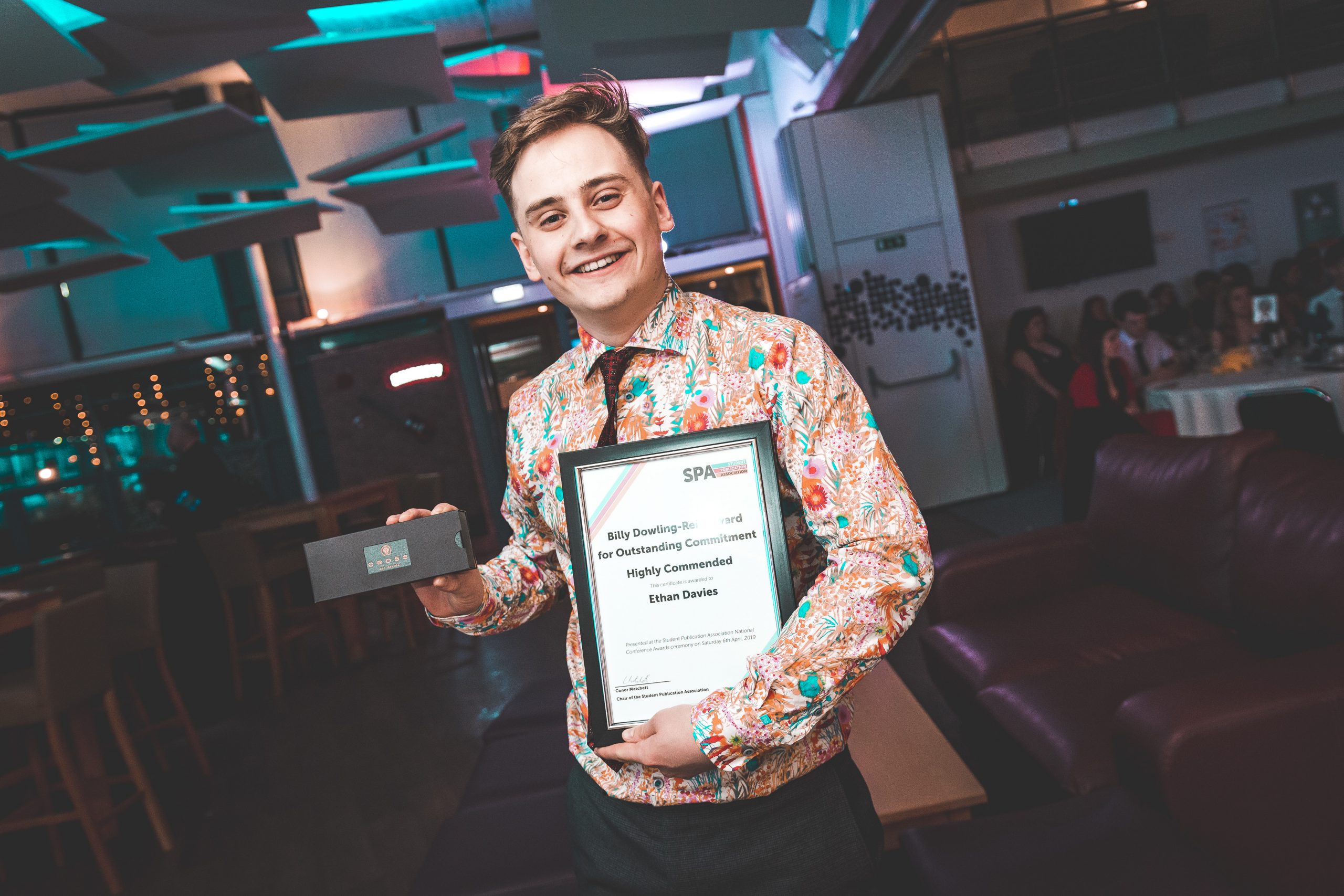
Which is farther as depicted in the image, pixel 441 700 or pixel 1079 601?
pixel 441 700

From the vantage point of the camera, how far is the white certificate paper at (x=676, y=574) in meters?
0.90

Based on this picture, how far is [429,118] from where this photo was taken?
873 cm

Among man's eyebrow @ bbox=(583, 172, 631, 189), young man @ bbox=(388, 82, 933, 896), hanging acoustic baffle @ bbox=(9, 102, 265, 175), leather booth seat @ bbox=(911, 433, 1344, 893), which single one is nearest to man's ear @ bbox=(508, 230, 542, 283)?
young man @ bbox=(388, 82, 933, 896)

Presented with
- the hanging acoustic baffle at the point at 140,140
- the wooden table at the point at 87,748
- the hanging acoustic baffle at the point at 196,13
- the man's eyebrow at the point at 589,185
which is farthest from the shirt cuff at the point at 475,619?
the hanging acoustic baffle at the point at 140,140

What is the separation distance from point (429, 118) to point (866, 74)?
5242 mm

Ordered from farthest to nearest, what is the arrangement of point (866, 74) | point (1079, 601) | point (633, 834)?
point (866, 74)
point (1079, 601)
point (633, 834)

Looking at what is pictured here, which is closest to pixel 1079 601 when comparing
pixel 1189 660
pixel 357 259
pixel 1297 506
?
pixel 1189 660

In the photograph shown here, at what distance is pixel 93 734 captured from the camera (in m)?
3.31

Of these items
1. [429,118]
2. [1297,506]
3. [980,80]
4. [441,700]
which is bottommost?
[441,700]

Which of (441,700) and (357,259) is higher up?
(357,259)

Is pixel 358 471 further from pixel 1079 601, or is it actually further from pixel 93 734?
pixel 1079 601

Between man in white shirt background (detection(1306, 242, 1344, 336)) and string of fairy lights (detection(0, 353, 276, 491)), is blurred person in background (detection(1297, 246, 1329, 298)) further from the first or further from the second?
string of fairy lights (detection(0, 353, 276, 491))

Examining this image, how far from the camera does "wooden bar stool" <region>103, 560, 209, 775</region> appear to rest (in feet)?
12.5

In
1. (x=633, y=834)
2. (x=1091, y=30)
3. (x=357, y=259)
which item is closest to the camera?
(x=633, y=834)
